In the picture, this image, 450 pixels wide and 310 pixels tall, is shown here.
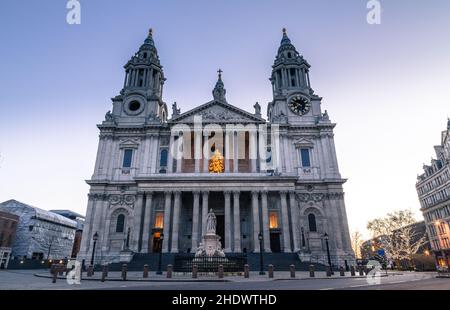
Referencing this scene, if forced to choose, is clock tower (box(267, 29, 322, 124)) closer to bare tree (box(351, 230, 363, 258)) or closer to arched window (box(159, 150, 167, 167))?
arched window (box(159, 150, 167, 167))

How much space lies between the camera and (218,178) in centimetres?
3350

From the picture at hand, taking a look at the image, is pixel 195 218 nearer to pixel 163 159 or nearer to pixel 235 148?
pixel 163 159

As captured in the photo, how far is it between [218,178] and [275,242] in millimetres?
10542

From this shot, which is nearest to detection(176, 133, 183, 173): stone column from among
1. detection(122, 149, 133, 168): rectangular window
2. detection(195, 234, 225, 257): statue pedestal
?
detection(122, 149, 133, 168): rectangular window

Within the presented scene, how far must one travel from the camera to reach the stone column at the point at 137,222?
31.7m

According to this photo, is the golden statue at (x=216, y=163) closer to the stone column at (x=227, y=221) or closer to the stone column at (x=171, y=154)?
the stone column at (x=171, y=154)

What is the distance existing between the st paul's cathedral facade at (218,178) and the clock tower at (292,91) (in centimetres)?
18

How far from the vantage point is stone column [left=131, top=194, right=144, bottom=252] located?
31709 mm

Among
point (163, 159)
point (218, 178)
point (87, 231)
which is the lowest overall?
point (87, 231)

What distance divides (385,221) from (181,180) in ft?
145

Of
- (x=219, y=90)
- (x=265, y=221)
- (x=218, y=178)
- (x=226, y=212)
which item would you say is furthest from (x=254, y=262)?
(x=219, y=90)

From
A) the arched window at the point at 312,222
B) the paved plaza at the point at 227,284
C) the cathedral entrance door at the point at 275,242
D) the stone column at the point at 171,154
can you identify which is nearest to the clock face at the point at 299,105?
the arched window at the point at 312,222

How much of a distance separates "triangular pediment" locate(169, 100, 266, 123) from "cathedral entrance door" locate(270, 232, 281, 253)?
52.9 feet

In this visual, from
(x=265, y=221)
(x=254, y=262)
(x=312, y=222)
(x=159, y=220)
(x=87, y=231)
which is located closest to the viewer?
(x=254, y=262)
